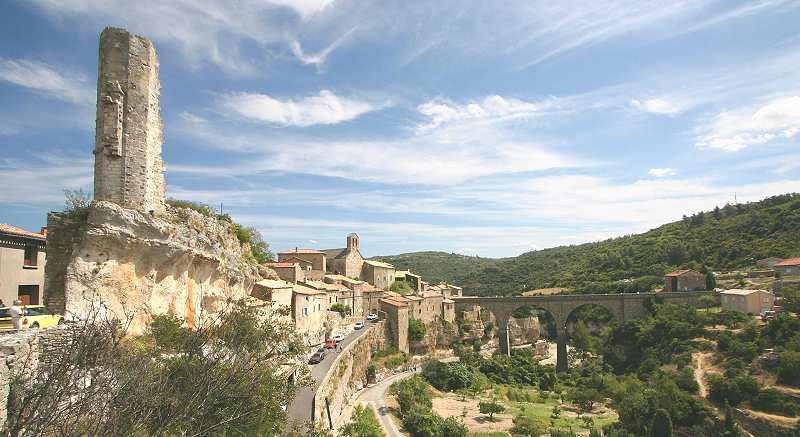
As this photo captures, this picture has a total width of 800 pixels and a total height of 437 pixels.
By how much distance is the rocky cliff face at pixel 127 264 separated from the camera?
1611cm

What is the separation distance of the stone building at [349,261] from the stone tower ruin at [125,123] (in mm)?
43777

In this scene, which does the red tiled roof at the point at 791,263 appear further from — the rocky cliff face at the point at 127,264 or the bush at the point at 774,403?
the rocky cliff face at the point at 127,264

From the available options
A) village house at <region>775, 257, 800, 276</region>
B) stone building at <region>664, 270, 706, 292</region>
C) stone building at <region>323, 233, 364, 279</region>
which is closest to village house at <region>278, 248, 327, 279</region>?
stone building at <region>323, 233, 364, 279</region>

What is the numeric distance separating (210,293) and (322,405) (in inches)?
312

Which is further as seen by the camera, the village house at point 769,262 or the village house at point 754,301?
the village house at point 769,262

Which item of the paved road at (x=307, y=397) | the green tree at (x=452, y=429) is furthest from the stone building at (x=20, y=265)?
the green tree at (x=452, y=429)

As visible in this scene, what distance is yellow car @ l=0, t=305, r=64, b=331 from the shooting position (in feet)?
42.1

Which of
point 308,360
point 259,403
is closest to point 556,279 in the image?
point 308,360

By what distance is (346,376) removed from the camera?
32062 millimetres

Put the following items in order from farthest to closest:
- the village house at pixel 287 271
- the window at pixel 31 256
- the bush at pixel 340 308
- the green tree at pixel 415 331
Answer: the green tree at pixel 415 331 < the bush at pixel 340 308 < the village house at pixel 287 271 < the window at pixel 31 256

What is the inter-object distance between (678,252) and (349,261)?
60740mm

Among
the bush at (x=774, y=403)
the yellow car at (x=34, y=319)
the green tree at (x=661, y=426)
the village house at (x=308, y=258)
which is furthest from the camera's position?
the village house at (x=308, y=258)

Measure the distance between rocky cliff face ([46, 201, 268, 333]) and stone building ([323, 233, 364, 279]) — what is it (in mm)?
39837

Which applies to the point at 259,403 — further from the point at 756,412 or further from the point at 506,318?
the point at 506,318
